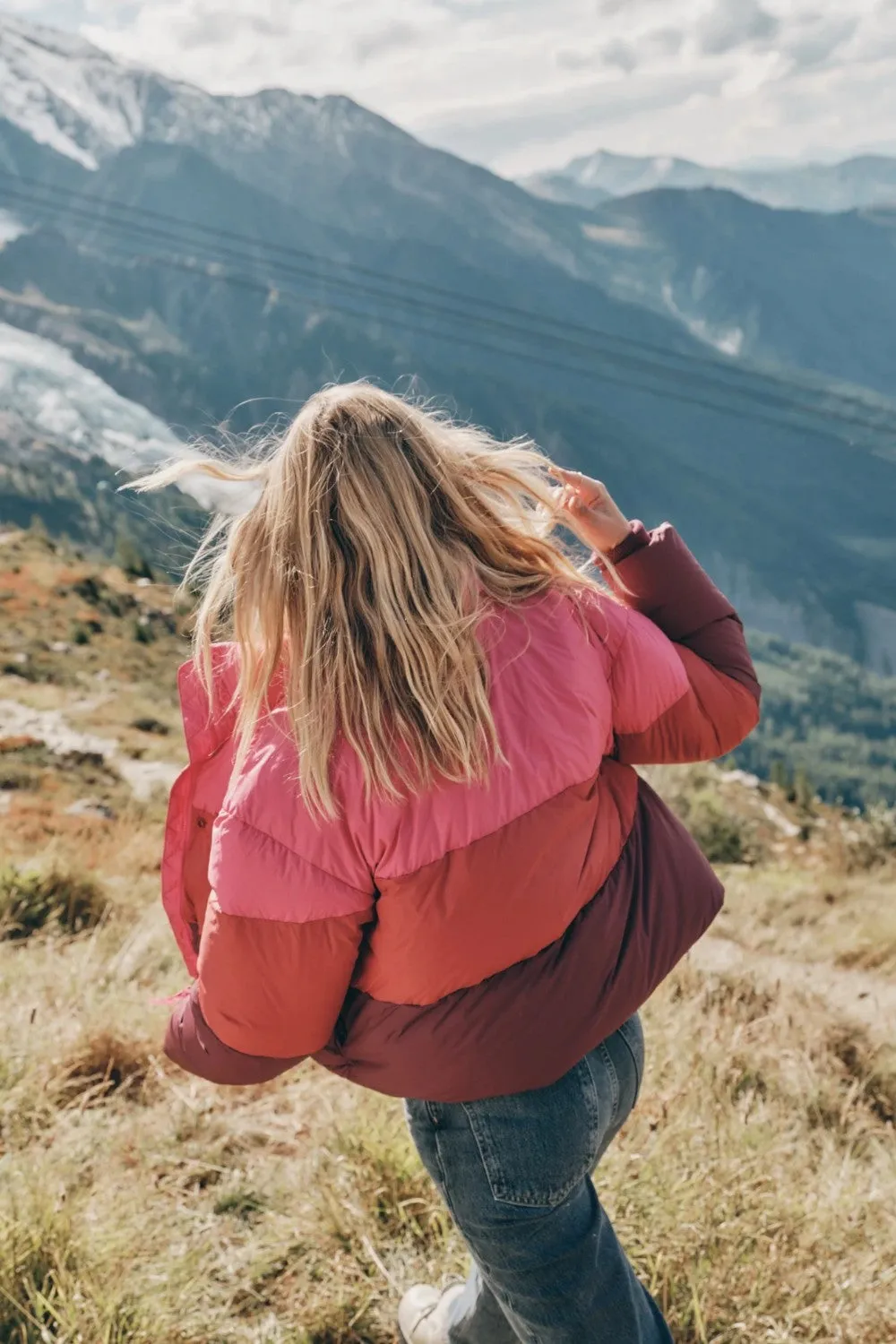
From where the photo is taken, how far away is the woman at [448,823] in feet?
4.56

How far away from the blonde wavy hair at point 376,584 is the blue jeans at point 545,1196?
21.8 inches

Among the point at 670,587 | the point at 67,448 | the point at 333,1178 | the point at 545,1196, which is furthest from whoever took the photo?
the point at 67,448

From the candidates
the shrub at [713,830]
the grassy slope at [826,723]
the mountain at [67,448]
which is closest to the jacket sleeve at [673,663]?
the shrub at [713,830]

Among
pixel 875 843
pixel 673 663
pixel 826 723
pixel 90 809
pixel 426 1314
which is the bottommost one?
pixel 826 723

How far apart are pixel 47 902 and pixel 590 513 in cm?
308

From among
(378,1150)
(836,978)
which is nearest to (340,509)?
(378,1150)

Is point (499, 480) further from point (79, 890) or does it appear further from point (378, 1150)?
point (79, 890)

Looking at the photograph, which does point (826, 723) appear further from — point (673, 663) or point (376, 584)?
point (376, 584)

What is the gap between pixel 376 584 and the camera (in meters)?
1.44

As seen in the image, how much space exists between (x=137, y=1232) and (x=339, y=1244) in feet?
1.42

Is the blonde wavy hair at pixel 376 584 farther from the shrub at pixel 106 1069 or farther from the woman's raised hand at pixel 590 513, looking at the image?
the shrub at pixel 106 1069

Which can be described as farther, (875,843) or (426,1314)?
(875,843)

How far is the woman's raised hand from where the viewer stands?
175 centimetres

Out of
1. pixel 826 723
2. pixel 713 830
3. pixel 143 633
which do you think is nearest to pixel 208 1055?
pixel 713 830
